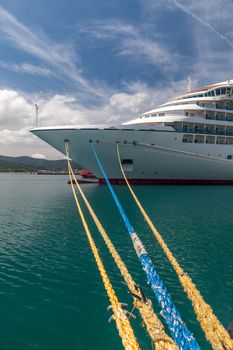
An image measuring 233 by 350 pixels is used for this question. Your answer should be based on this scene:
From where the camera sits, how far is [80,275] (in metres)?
10.7

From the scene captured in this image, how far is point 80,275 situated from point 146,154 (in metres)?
31.1

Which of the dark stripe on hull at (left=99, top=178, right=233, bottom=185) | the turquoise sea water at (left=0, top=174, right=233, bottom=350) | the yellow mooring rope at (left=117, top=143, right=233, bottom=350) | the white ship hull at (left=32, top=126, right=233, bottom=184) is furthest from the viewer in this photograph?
the dark stripe on hull at (left=99, top=178, right=233, bottom=185)

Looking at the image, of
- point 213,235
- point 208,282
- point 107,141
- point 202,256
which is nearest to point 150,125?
point 107,141

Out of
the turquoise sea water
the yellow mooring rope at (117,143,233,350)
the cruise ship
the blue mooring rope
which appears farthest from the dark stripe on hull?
the blue mooring rope

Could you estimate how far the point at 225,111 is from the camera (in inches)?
1823

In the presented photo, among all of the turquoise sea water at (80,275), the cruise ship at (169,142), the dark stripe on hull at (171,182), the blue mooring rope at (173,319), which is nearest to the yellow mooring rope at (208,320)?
the turquoise sea water at (80,275)

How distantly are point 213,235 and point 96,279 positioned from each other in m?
10.1

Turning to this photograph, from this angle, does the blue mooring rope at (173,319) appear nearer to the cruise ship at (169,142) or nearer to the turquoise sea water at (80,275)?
the turquoise sea water at (80,275)

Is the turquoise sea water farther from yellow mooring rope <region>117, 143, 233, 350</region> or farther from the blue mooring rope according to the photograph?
the blue mooring rope

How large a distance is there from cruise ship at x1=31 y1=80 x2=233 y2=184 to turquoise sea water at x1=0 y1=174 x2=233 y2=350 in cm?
1817

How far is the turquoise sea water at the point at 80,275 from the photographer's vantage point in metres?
6.99

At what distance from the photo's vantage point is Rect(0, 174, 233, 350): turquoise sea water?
22.9 feet

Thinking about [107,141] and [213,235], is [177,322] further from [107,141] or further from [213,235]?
[107,141]

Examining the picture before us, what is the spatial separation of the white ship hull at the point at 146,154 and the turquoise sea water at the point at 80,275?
18.1 m
